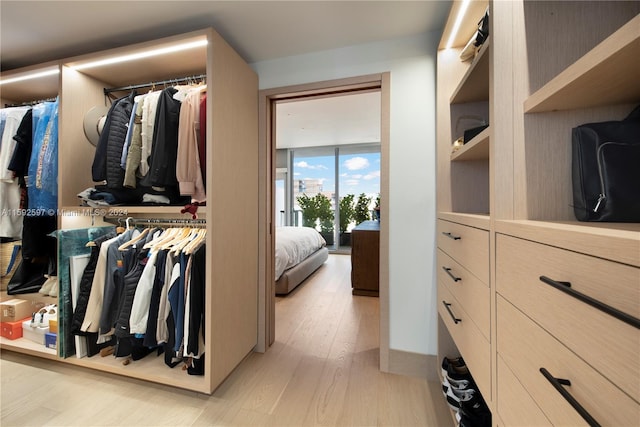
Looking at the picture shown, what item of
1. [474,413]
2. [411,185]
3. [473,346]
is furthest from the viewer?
[411,185]

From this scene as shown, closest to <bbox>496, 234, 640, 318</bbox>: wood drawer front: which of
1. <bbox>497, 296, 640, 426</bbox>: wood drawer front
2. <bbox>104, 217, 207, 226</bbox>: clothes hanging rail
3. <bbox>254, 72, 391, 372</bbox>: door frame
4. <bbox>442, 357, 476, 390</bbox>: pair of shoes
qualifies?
<bbox>497, 296, 640, 426</bbox>: wood drawer front

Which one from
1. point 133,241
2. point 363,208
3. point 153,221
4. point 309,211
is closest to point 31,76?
point 153,221

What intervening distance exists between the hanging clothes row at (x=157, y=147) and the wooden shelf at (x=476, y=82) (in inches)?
59.3

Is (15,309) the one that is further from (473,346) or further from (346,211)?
(346,211)

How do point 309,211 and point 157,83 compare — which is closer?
point 157,83

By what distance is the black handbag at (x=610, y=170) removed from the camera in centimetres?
65

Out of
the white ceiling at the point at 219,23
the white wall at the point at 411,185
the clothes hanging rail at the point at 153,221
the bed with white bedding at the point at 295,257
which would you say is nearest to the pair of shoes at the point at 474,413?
the white wall at the point at 411,185

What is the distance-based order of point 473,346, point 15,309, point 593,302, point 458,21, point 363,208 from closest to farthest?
point 593,302, point 473,346, point 458,21, point 15,309, point 363,208

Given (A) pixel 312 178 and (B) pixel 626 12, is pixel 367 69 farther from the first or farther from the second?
(A) pixel 312 178

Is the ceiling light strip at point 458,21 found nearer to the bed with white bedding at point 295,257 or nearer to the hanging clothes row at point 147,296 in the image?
the hanging clothes row at point 147,296

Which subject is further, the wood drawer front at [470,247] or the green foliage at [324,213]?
the green foliage at [324,213]

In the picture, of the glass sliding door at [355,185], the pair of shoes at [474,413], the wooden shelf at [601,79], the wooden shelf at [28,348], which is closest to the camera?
the wooden shelf at [601,79]

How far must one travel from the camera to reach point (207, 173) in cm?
151

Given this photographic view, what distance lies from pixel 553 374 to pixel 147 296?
75.2 inches
